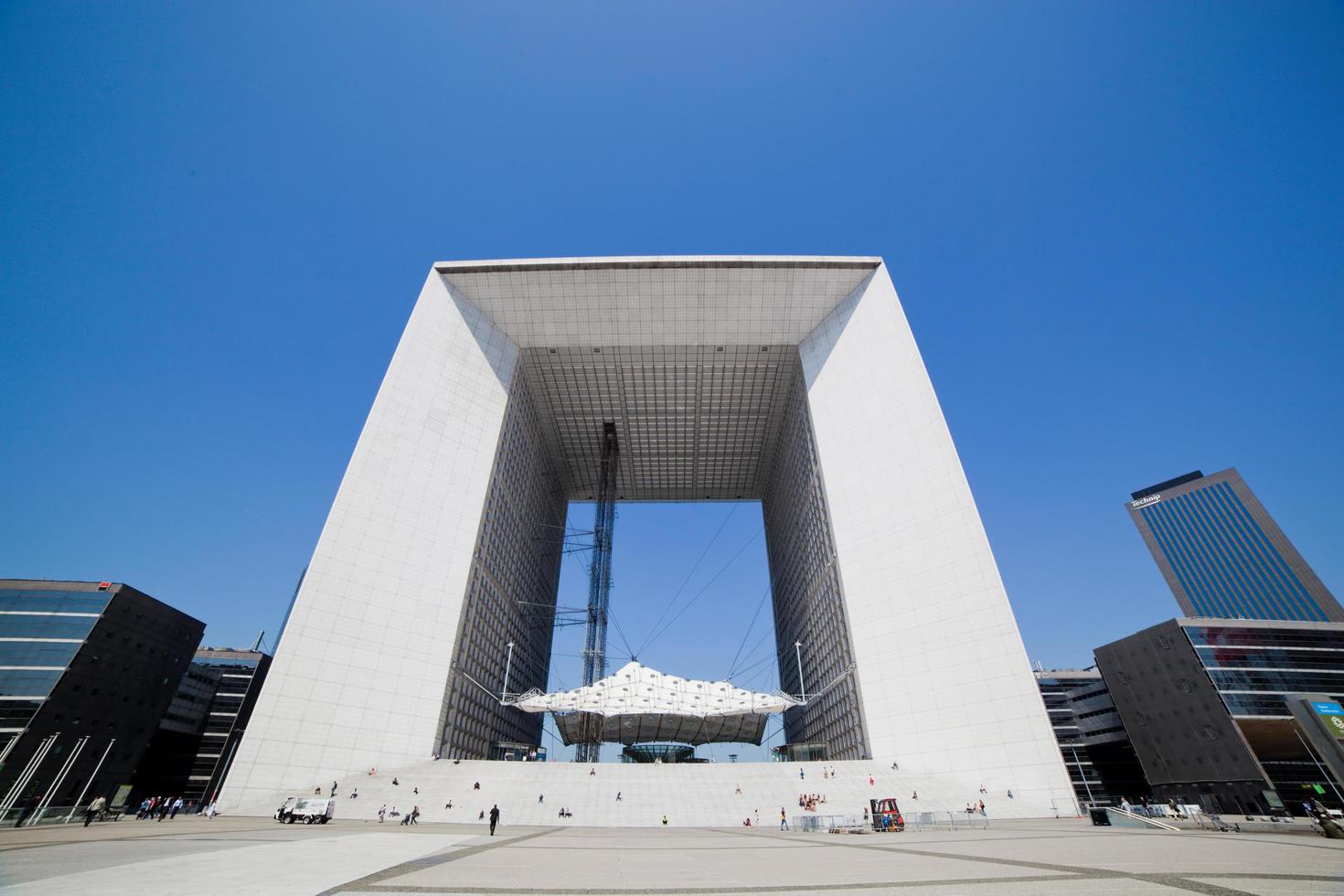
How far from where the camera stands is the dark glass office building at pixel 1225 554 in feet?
328

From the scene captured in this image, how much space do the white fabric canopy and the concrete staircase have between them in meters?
8.68

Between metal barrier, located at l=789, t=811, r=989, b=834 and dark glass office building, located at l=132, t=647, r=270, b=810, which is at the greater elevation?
dark glass office building, located at l=132, t=647, r=270, b=810

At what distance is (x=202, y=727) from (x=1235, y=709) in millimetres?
129215

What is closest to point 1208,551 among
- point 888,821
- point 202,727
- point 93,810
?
point 888,821

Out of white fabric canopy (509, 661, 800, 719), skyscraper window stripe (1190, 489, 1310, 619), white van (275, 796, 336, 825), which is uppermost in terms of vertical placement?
skyscraper window stripe (1190, 489, 1310, 619)

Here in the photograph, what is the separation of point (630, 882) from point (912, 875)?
378 centimetres

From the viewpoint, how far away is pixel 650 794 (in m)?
30.0

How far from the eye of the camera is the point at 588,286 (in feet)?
155

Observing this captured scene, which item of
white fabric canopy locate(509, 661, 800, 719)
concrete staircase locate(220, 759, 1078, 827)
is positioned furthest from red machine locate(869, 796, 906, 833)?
white fabric canopy locate(509, 661, 800, 719)

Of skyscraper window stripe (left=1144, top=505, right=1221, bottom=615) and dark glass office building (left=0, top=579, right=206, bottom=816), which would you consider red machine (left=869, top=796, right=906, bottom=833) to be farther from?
skyscraper window stripe (left=1144, top=505, right=1221, bottom=615)

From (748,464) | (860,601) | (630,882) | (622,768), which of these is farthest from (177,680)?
(630,882)

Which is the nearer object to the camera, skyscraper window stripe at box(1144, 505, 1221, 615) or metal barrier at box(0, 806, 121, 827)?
metal barrier at box(0, 806, 121, 827)

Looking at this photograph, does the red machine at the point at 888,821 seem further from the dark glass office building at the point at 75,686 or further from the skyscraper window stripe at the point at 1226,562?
the skyscraper window stripe at the point at 1226,562

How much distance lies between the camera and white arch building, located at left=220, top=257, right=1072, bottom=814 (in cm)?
3272
